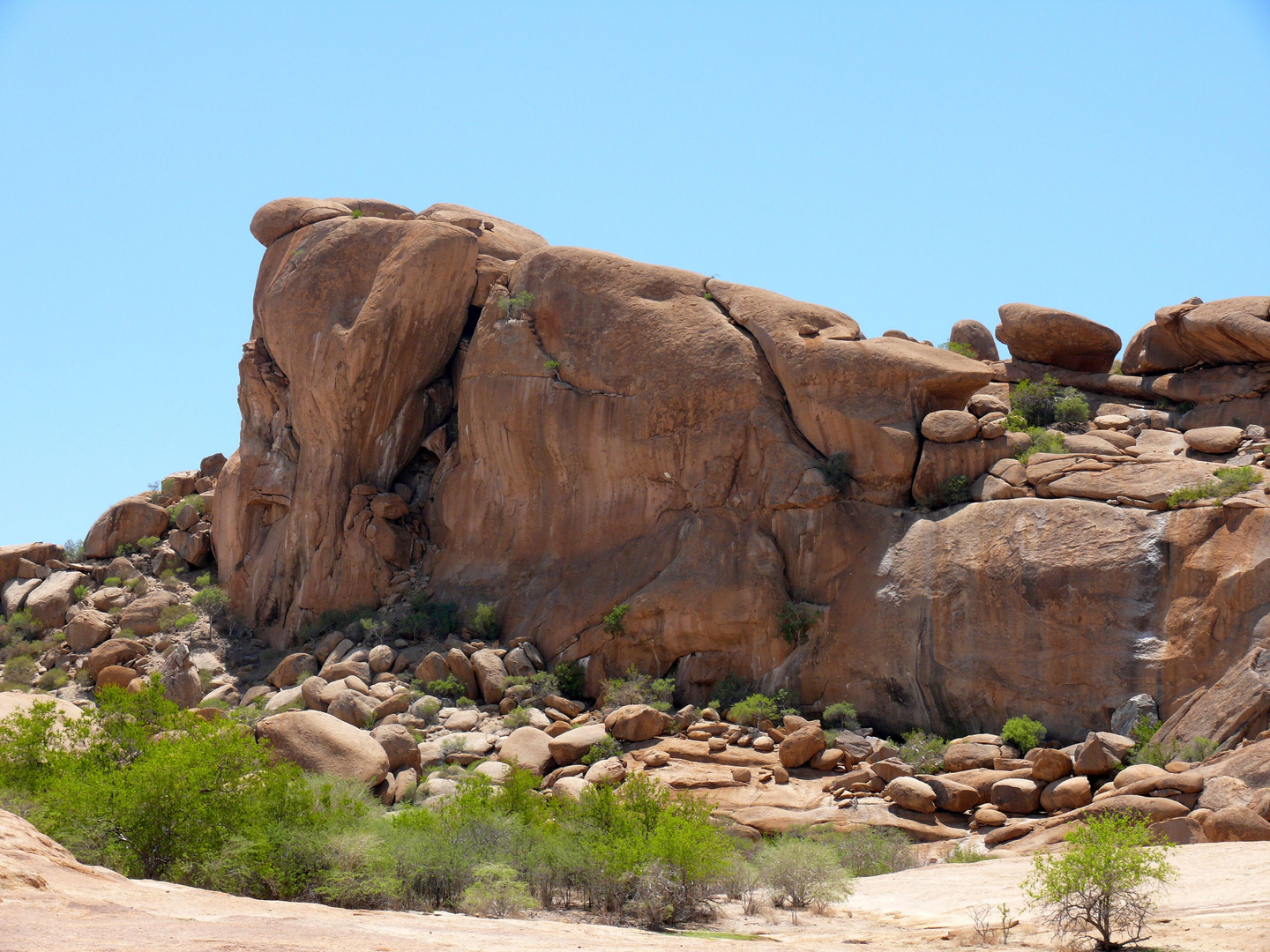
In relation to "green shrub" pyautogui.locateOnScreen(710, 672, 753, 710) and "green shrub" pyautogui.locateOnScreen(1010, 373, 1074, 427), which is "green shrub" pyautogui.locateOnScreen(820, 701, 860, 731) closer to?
"green shrub" pyautogui.locateOnScreen(710, 672, 753, 710)

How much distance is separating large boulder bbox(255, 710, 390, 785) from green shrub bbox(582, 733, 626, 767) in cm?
390

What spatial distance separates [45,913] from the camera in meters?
7.02

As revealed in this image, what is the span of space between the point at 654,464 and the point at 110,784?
50.6 feet

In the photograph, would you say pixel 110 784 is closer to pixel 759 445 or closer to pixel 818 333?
pixel 759 445

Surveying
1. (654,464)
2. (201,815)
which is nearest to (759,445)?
(654,464)

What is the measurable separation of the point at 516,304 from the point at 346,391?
5.31 m

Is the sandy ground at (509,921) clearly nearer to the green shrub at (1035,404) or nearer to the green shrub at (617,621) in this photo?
the green shrub at (617,621)

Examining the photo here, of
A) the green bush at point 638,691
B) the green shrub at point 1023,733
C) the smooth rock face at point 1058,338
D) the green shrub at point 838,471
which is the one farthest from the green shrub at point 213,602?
the smooth rock face at point 1058,338

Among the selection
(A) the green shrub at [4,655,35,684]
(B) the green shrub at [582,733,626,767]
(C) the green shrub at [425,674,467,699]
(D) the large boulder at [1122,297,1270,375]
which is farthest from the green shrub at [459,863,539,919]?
(A) the green shrub at [4,655,35,684]

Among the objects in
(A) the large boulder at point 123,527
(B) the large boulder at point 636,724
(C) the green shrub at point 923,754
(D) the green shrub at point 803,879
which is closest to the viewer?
(D) the green shrub at point 803,879

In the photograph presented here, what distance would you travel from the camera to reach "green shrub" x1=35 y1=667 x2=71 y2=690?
27.1m

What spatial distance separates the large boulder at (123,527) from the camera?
34.1 meters

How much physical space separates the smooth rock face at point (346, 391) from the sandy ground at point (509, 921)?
62.2 feet

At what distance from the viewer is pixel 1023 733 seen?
18.0m
